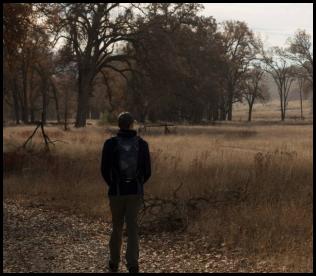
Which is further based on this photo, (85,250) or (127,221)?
(85,250)

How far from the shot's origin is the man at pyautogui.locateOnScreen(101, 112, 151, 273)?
→ 5.90 metres

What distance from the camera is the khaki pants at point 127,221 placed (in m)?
5.98

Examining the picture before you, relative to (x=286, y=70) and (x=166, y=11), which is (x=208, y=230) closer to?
(x=166, y=11)

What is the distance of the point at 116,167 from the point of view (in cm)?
593

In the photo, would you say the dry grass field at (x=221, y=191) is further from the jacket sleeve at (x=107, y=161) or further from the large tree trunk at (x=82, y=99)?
the large tree trunk at (x=82, y=99)

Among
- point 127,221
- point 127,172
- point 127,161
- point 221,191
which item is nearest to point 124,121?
point 127,161

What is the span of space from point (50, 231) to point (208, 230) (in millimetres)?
2660

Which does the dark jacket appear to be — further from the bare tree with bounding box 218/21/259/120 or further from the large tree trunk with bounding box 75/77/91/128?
the bare tree with bounding box 218/21/259/120

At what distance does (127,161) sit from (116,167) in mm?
163

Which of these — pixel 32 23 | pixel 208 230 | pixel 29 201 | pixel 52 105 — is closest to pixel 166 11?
pixel 32 23

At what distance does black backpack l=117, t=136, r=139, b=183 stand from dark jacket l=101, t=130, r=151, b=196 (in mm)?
59

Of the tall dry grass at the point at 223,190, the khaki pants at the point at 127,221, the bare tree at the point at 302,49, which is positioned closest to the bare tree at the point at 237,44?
the bare tree at the point at 302,49

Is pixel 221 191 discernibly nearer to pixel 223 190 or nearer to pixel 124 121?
pixel 223 190

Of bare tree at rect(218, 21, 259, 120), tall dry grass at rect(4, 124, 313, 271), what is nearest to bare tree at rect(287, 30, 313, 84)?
bare tree at rect(218, 21, 259, 120)
